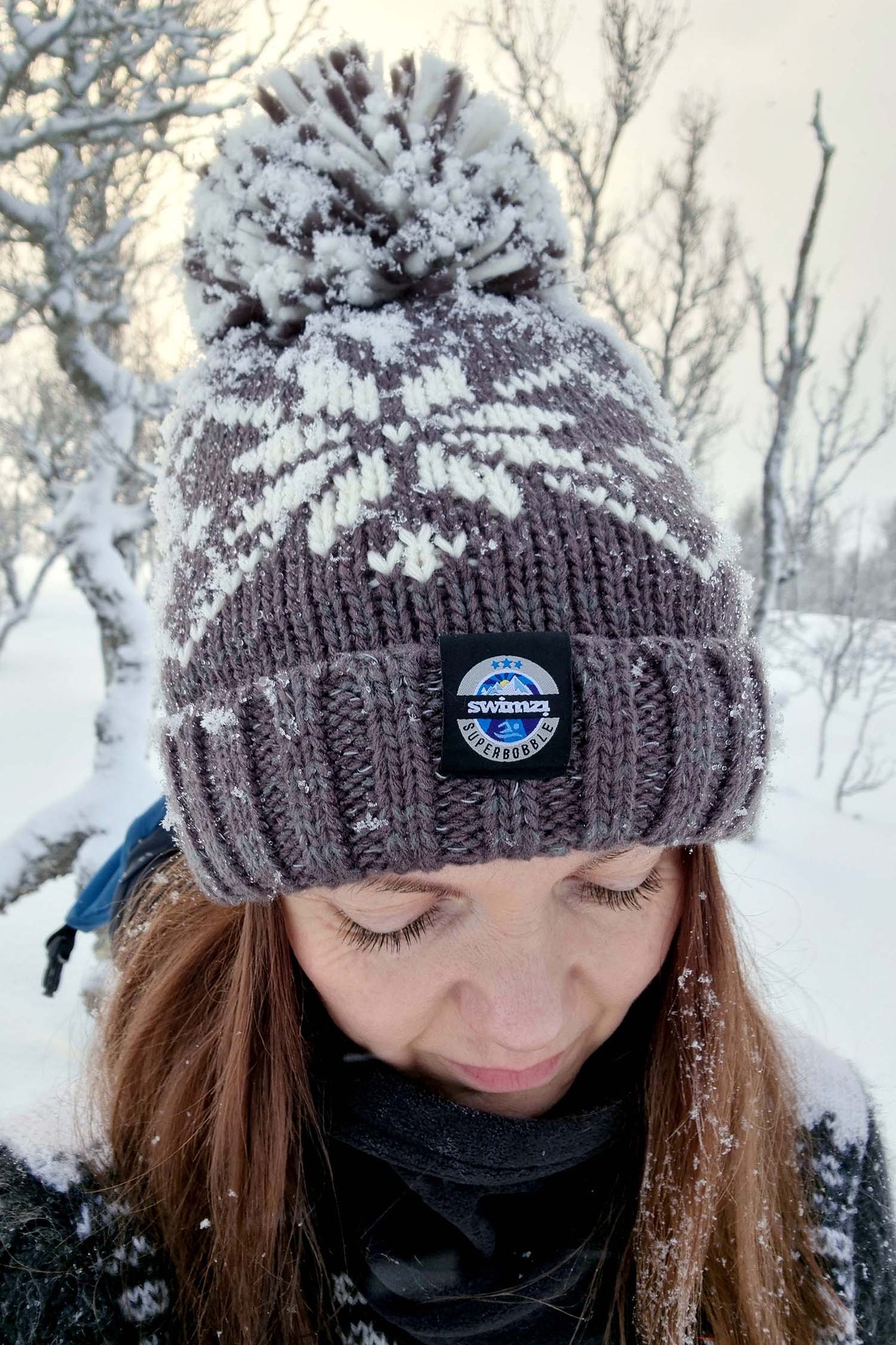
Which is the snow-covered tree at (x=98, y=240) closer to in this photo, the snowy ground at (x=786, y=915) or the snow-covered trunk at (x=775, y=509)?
the snowy ground at (x=786, y=915)

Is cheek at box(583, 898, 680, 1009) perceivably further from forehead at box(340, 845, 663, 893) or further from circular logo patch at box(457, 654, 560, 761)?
circular logo patch at box(457, 654, 560, 761)

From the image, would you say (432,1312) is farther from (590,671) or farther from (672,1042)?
(590,671)

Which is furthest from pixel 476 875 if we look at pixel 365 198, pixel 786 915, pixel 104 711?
pixel 786 915

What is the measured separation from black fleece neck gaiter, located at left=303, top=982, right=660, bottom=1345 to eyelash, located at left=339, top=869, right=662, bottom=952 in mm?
215

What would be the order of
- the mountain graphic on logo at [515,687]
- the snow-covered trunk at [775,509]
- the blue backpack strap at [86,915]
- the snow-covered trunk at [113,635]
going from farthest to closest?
the snow-covered trunk at [775,509], the snow-covered trunk at [113,635], the blue backpack strap at [86,915], the mountain graphic on logo at [515,687]

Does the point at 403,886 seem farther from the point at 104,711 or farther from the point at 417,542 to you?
the point at 104,711

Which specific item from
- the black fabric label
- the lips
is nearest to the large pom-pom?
the black fabric label

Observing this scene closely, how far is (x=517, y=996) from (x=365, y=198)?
1061mm

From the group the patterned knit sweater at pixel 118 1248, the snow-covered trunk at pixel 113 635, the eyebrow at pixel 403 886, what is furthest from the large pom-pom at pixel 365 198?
the snow-covered trunk at pixel 113 635

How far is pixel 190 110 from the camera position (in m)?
4.08

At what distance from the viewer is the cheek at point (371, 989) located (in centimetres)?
89

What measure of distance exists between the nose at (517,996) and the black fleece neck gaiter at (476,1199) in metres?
0.16

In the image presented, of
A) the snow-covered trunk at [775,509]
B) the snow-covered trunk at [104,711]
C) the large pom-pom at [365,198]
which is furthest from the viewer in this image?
the snow-covered trunk at [775,509]

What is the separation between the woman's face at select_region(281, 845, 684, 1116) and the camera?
2.86ft
